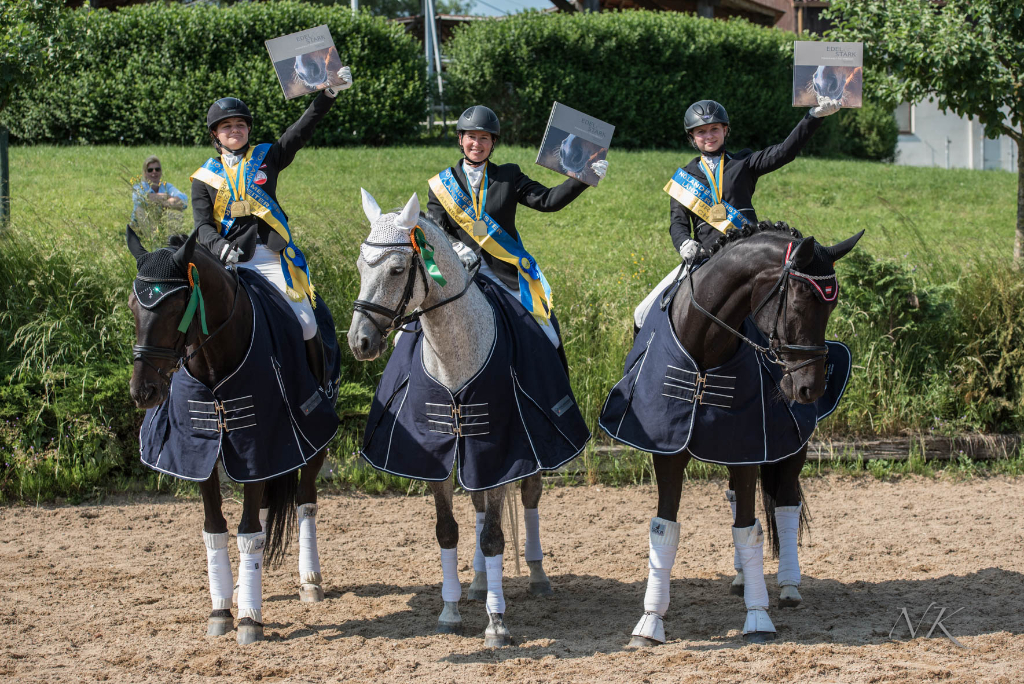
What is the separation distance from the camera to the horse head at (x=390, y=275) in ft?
12.6

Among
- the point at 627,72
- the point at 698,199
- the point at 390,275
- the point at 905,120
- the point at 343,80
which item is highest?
the point at 905,120

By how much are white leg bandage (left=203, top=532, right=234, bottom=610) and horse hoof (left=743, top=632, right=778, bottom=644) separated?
268cm

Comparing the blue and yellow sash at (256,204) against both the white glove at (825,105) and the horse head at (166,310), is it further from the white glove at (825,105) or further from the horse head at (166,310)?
the white glove at (825,105)

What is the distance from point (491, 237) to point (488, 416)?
106 centimetres

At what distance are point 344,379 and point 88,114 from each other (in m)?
11.5

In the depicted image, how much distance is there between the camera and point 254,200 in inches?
208

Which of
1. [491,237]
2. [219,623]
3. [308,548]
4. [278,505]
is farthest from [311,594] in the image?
[491,237]

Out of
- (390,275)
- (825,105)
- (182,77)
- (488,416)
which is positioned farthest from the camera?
(182,77)

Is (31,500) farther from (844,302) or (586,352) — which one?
(844,302)

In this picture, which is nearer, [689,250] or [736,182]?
[689,250]

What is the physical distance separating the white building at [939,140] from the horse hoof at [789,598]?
25.6m

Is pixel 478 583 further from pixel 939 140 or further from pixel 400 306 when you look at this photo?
pixel 939 140

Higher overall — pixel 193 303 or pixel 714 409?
pixel 193 303

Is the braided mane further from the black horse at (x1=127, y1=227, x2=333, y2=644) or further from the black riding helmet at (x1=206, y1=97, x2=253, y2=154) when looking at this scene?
the black riding helmet at (x1=206, y1=97, x2=253, y2=154)
